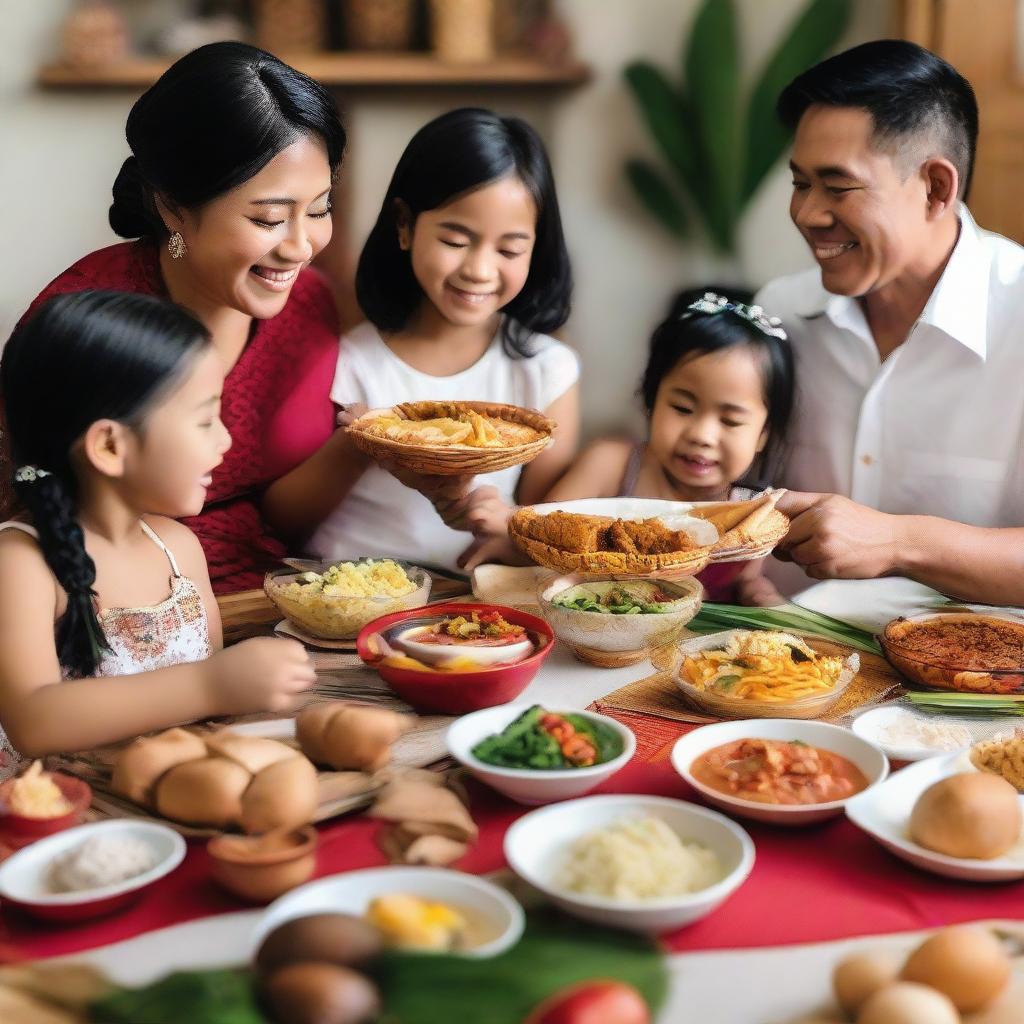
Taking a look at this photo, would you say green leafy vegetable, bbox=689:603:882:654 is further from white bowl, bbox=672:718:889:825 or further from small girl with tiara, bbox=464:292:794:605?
small girl with tiara, bbox=464:292:794:605

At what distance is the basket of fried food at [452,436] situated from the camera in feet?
6.14

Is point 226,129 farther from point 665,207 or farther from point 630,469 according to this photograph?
point 665,207

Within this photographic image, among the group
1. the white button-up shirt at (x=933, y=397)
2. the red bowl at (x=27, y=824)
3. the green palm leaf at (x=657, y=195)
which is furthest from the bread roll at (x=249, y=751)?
the green palm leaf at (x=657, y=195)

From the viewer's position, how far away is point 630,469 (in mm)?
2646

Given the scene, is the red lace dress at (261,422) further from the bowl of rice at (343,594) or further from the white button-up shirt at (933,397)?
the white button-up shirt at (933,397)

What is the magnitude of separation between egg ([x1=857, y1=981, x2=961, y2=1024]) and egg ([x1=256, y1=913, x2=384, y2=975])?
0.38 m

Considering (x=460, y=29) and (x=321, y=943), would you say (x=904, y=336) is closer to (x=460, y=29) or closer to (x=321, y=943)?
(x=321, y=943)

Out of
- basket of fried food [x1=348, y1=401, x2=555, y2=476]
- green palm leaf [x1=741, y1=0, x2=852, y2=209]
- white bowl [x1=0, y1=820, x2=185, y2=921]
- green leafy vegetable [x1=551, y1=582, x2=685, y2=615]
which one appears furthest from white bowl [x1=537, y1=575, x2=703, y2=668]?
green palm leaf [x1=741, y1=0, x2=852, y2=209]

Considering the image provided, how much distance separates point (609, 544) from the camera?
1.82 metres

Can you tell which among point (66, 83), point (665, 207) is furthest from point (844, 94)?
point (66, 83)

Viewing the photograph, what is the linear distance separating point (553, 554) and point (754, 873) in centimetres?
67

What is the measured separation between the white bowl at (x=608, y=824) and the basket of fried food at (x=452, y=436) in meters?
0.79

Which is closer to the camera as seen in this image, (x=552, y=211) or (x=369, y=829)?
(x=369, y=829)

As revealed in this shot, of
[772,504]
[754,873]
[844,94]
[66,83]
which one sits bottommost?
[754,873]
